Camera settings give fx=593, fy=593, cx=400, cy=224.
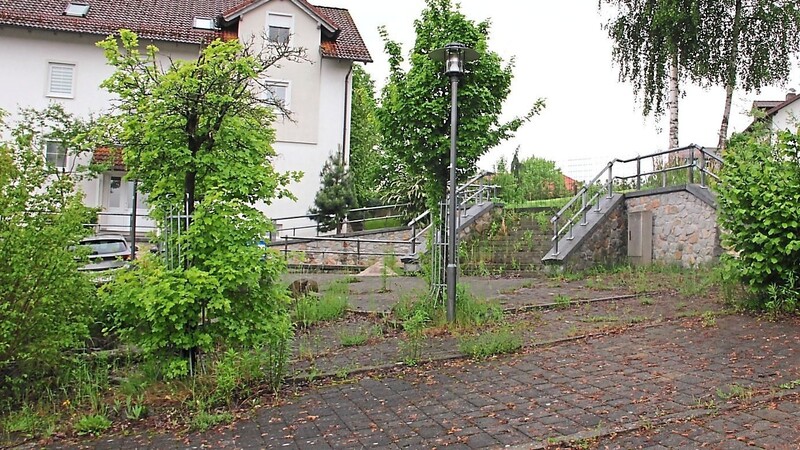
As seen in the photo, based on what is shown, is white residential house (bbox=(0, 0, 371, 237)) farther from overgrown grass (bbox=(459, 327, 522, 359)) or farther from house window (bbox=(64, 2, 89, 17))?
overgrown grass (bbox=(459, 327, 522, 359))

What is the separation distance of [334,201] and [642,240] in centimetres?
1090

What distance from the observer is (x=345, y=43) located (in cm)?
2617

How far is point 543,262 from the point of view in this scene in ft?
43.9

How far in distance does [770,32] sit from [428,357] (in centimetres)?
Result: 1891

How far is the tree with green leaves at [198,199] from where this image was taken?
5.12 metres

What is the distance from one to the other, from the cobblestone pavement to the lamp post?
148 cm

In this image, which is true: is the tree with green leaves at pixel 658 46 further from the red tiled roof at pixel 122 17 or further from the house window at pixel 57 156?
the house window at pixel 57 156

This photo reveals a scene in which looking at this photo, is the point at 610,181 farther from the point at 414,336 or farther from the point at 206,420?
the point at 206,420

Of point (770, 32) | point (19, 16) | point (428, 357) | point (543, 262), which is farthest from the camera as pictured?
point (19, 16)

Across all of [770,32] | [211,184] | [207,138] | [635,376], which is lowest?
[635,376]

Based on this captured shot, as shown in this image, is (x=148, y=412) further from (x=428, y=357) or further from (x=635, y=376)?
(x=635, y=376)

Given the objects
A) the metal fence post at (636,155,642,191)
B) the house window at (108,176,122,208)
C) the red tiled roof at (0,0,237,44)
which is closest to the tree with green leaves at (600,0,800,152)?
the metal fence post at (636,155,642,191)

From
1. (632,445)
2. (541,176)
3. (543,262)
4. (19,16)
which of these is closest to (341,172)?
(541,176)

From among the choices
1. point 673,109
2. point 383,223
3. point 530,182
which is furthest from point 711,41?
point 383,223
